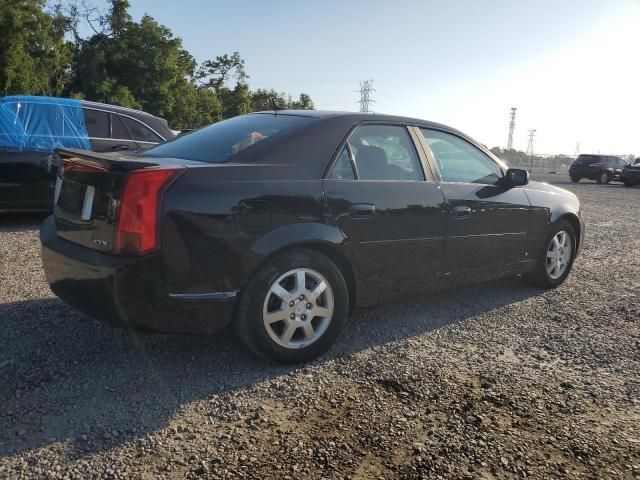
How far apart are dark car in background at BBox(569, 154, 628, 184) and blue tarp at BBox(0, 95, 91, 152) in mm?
27303

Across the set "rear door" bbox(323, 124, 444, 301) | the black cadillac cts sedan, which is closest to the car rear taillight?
the black cadillac cts sedan

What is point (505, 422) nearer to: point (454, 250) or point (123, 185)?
point (454, 250)

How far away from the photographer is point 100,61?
108ft

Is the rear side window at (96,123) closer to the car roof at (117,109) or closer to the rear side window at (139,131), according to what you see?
the car roof at (117,109)

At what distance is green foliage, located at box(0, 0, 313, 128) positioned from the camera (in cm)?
2569

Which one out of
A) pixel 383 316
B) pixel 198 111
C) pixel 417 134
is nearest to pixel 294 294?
pixel 383 316

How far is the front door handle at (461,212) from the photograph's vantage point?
4105 millimetres

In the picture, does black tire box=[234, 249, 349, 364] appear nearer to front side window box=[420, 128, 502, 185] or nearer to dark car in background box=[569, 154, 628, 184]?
front side window box=[420, 128, 502, 185]

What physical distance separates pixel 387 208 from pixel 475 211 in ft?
3.21

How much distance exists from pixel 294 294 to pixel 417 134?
1.70 m

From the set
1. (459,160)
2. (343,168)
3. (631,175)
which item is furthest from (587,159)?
(343,168)

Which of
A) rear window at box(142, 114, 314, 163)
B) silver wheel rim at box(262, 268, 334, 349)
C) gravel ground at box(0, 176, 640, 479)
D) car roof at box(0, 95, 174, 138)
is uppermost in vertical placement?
car roof at box(0, 95, 174, 138)

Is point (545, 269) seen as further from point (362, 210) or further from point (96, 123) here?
point (96, 123)

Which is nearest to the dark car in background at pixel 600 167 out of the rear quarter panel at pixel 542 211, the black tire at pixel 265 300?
the rear quarter panel at pixel 542 211
